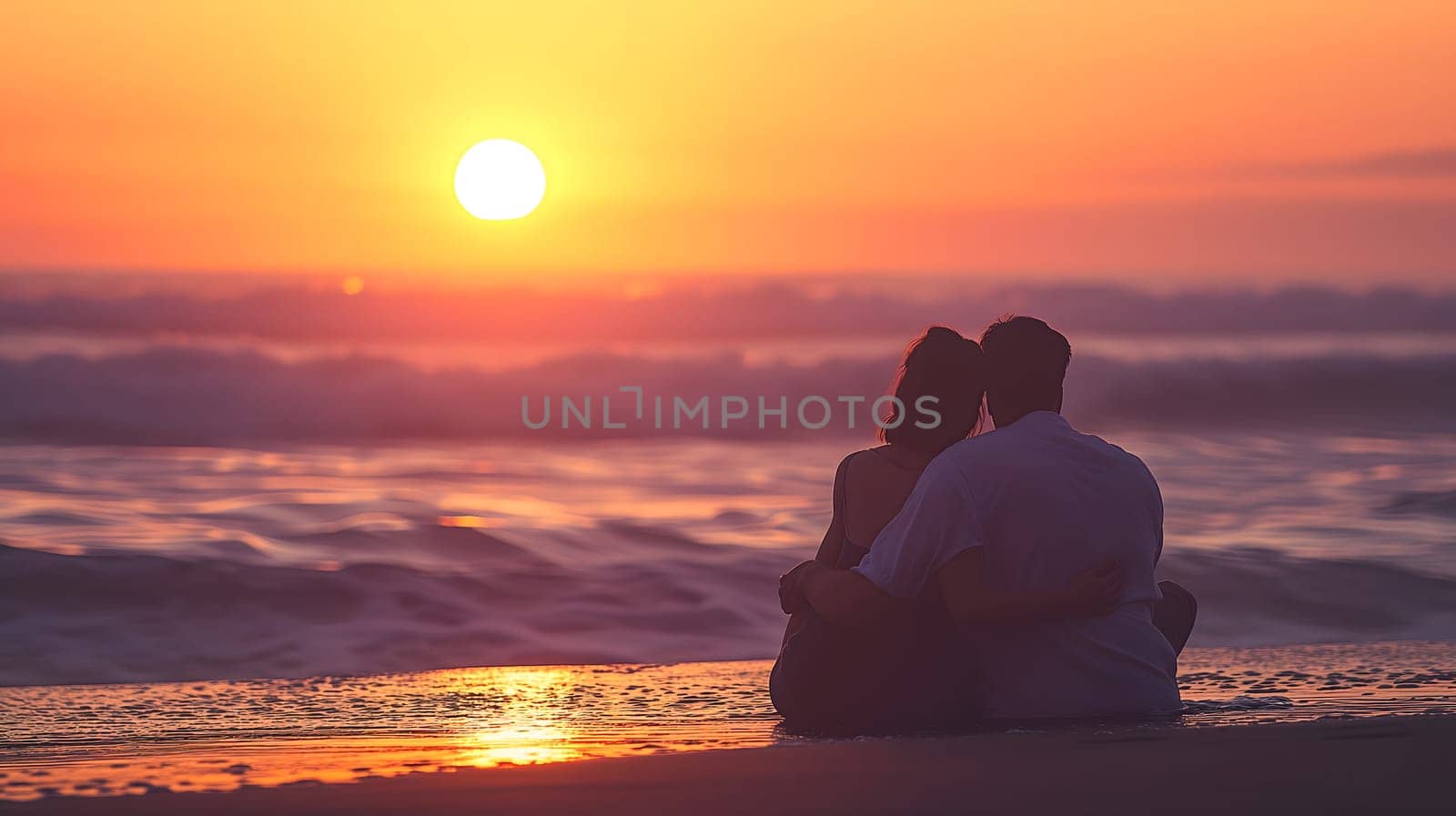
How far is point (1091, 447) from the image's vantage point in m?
3.55

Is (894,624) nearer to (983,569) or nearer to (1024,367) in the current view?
(983,569)

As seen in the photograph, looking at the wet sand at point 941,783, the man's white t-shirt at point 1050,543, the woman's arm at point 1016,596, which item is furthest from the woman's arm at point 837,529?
the wet sand at point 941,783

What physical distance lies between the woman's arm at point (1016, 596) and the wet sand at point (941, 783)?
33cm

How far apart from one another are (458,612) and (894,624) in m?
3.43

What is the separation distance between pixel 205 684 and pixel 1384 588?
16.2ft

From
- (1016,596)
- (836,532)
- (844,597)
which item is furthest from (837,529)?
(1016,596)

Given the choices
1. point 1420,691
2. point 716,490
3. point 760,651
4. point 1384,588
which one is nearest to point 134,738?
point 760,651

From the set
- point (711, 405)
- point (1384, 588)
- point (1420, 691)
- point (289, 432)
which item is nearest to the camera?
point (1420, 691)

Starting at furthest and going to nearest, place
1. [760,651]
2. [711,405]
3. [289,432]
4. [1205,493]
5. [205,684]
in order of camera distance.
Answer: [711,405]
[289,432]
[1205,493]
[760,651]
[205,684]

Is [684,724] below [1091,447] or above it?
below

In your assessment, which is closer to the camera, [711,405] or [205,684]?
[205,684]

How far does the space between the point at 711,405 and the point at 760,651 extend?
15359 millimetres

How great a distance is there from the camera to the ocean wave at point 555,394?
59.8 feet

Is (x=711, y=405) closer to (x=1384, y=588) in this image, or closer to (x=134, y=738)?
(x=1384, y=588)
